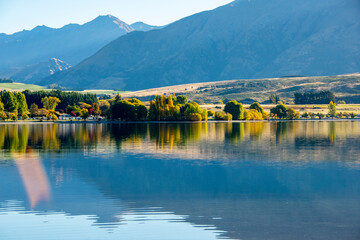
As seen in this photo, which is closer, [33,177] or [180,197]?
[180,197]

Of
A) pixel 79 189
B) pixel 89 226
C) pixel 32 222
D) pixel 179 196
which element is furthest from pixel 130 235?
pixel 79 189

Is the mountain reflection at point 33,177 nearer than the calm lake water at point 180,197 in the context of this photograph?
No

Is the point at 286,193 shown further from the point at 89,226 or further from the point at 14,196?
the point at 14,196

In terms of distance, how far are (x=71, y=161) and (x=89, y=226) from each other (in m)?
32.4

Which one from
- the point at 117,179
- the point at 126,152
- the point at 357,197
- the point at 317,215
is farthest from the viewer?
the point at 126,152

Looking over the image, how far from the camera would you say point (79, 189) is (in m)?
39.5

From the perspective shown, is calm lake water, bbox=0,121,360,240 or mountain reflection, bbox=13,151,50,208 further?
mountain reflection, bbox=13,151,50,208

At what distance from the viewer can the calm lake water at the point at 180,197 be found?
89.7ft

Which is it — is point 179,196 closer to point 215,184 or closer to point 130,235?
point 215,184

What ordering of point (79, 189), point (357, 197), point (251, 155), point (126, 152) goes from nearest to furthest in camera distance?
1. point (357, 197)
2. point (79, 189)
3. point (251, 155)
4. point (126, 152)

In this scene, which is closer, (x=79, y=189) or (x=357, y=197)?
(x=357, y=197)

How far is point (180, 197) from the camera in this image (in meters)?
36.3

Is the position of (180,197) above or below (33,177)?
below

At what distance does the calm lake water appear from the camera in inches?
1077
